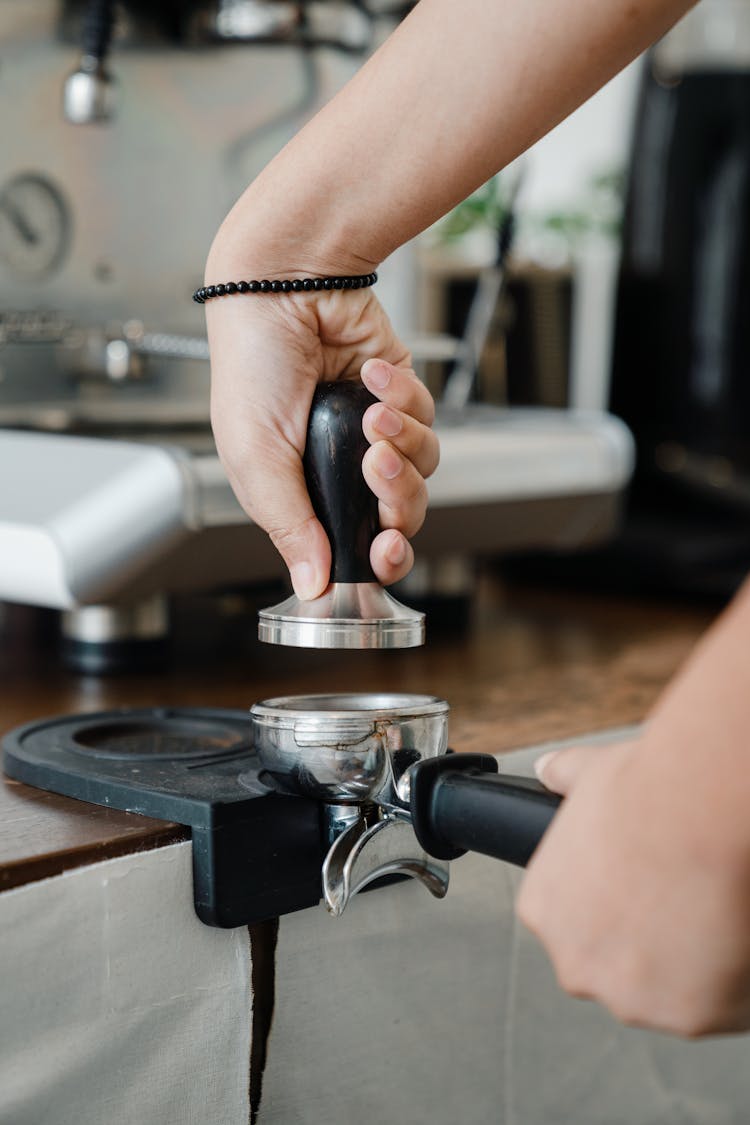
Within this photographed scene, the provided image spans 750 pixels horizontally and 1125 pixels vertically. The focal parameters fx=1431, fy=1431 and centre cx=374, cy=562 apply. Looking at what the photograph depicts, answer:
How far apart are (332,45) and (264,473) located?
534mm

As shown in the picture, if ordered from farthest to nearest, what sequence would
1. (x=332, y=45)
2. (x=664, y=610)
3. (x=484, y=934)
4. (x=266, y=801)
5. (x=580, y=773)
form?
1. (x=664, y=610)
2. (x=332, y=45)
3. (x=484, y=934)
4. (x=266, y=801)
5. (x=580, y=773)

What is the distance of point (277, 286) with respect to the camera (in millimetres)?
541

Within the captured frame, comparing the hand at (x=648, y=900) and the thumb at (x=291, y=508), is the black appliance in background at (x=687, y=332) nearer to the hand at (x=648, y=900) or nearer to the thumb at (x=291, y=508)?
the thumb at (x=291, y=508)

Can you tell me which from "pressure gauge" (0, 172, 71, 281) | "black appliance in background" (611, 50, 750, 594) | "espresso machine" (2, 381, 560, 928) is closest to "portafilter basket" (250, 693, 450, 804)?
"espresso machine" (2, 381, 560, 928)

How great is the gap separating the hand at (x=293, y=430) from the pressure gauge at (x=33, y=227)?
1.10ft

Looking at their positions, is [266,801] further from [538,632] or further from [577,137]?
[577,137]

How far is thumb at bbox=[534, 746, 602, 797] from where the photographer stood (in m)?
0.41

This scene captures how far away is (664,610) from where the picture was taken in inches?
43.8

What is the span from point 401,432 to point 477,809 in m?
0.16

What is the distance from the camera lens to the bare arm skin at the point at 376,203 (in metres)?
0.46

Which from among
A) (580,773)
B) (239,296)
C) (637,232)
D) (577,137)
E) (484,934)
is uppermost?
(577,137)

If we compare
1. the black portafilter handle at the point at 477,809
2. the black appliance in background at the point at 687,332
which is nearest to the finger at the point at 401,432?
the black portafilter handle at the point at 477,809

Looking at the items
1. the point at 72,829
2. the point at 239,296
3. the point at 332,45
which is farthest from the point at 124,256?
the point at 72,829

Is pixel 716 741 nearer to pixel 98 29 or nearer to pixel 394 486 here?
pixel 394 486
